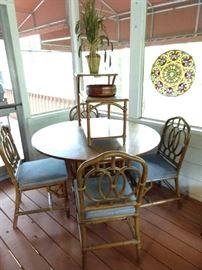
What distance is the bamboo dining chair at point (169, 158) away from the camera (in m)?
1.77

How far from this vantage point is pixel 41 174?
1.71 metres

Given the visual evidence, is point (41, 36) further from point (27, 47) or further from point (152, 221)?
point (152, 221)

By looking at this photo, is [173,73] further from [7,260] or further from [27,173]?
[7,260]

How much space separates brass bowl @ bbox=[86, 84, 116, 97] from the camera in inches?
56.6

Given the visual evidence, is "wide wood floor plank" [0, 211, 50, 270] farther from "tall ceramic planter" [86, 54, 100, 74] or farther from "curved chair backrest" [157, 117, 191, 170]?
"tall ceramic planter" [86, 54, 100, 74]

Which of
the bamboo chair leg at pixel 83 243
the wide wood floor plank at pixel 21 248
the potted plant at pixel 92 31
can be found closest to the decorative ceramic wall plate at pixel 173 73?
the potted plant at pixel 92 31

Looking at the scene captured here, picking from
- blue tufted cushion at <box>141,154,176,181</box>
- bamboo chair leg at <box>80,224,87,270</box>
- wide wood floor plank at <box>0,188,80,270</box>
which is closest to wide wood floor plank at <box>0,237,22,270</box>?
wide wood floor plank at <box>0,188,80,270</box>

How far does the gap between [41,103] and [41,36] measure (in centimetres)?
82

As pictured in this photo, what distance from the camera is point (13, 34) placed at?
2.17 metres

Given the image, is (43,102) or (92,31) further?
(43,102)

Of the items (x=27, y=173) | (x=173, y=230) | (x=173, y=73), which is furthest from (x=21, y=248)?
(x=173, y=73)

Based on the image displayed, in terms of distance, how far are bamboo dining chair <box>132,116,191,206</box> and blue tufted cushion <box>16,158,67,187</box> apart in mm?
632

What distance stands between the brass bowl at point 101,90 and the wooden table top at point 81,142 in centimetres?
37

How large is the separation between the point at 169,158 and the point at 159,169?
21cm
